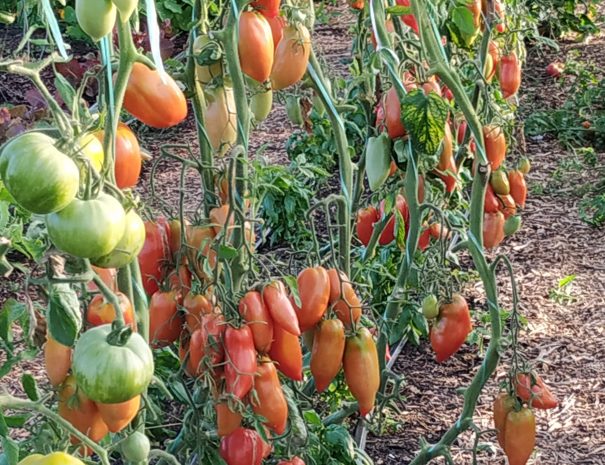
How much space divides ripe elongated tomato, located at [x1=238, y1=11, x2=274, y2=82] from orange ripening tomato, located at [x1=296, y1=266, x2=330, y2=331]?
32cm

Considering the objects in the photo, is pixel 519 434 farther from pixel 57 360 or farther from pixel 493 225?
pixel 57 360

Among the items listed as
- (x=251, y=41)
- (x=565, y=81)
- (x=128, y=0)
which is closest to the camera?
(x=128, y=0)

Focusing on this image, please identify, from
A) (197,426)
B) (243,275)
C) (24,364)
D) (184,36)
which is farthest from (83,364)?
(184,36)

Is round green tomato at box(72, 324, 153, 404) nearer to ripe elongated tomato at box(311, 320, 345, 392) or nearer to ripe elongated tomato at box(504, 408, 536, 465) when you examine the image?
ripe elongated tomato at box(311, 320, 345, 392)

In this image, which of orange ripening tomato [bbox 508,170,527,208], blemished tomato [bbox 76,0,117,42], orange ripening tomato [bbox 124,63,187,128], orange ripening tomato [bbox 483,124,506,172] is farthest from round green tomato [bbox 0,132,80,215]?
orange ripening tomato [bbox 508,170,527,208]

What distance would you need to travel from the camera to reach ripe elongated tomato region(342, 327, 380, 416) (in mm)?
1562

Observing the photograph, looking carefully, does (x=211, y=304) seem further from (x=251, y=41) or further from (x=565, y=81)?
(x=565, y=81)

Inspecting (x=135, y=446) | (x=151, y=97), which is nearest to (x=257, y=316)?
(x=135, y=446)

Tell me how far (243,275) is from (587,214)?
283 cm

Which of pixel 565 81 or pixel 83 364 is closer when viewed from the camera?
pixel 83 364

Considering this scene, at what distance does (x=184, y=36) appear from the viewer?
6.57m

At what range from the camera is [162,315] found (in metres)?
1.49

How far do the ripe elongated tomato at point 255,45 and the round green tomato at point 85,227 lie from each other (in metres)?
0.55

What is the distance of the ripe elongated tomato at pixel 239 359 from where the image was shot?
134 cm
